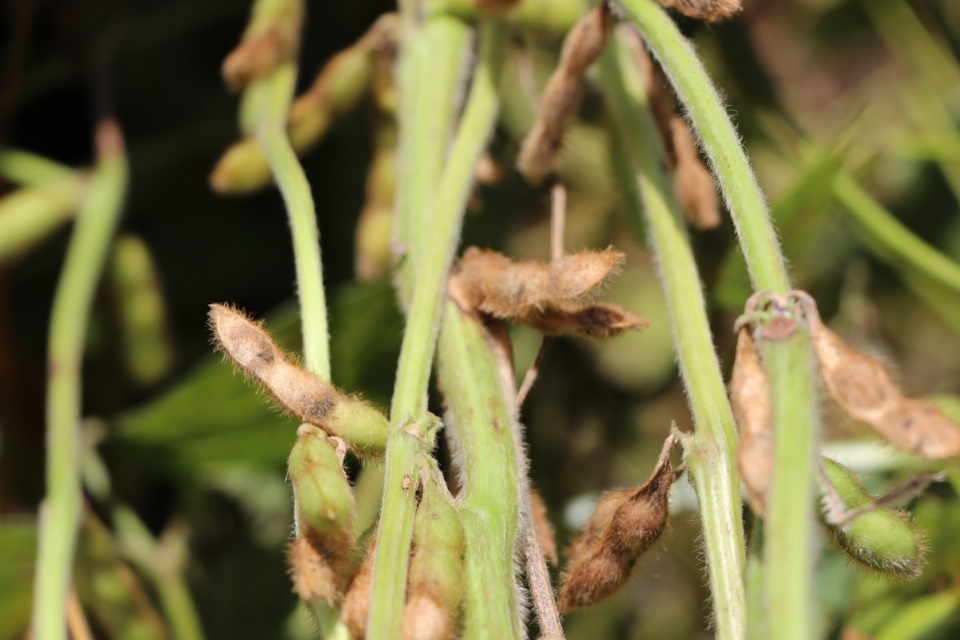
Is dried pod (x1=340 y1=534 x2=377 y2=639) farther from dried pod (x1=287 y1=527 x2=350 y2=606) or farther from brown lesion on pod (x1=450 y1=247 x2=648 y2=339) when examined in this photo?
brown lesion on pod (x1=450 y1=247 x2=648 y2=339)

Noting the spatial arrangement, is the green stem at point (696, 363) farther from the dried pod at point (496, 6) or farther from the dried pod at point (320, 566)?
the dried pod at point (320, 566)

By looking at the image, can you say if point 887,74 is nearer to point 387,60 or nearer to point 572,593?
point 387,60

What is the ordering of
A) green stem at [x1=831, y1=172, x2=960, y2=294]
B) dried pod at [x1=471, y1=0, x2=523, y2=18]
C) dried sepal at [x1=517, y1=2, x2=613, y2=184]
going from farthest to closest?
1. green stem at [x1=831, y1=172, x2=960, y2=294]
2. dried pod at [x1=471, y1=0, x2=523, y2=18]
3. dried sepal at [x1=517, y1=2, x2=613, y2=184]

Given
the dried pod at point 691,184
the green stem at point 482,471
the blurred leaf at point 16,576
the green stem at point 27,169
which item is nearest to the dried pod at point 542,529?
the green stem at point 482,471

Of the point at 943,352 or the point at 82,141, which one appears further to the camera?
the point at 943,352

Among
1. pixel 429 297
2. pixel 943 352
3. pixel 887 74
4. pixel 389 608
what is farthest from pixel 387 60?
pixel 887 74

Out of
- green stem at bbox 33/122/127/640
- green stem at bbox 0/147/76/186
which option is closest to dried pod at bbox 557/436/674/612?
green stem at bbox 33/122/127/640
